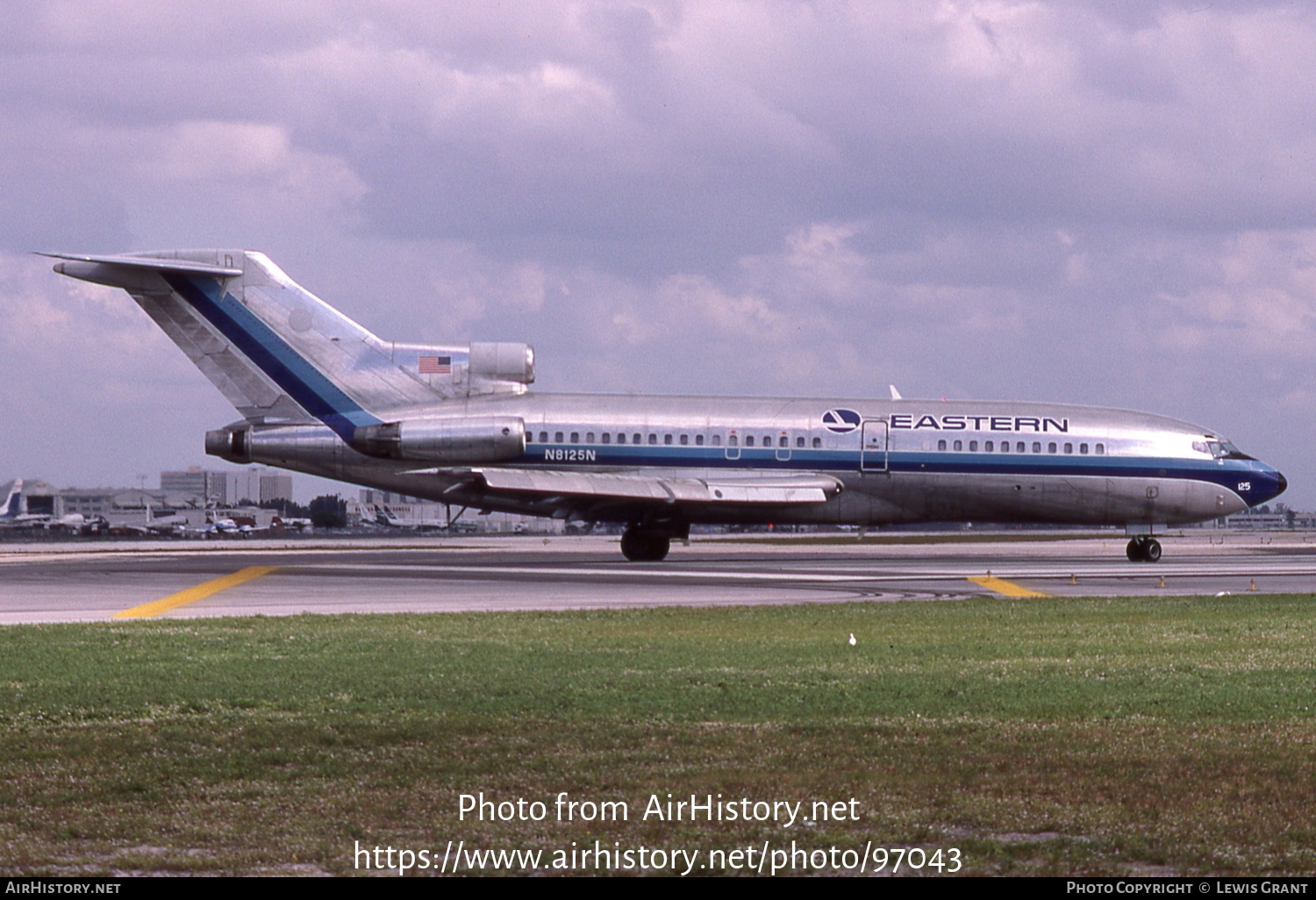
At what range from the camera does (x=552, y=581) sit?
93.5 feet

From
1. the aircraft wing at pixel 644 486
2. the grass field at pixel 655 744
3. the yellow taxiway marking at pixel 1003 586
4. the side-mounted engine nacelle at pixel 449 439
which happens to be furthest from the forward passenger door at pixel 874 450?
the grass field at pixel 655 744

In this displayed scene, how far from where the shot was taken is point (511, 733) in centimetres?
1002

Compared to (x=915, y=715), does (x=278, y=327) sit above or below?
above

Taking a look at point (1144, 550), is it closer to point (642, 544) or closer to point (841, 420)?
point (841, 420)

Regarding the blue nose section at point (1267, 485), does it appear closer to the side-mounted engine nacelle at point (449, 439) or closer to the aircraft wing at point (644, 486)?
the aircraft wing at point (644, 486)

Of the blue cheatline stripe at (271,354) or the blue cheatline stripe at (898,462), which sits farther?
the blue cheatline stripe at (271,354)

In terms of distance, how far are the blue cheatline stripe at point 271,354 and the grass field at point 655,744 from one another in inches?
801

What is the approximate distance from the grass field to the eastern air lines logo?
2039cm

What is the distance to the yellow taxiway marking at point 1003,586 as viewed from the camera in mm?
25391

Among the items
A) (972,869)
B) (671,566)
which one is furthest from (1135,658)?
(671,566)

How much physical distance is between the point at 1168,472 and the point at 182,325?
26910 mm

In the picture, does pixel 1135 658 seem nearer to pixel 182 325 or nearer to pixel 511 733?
pixel 511 733

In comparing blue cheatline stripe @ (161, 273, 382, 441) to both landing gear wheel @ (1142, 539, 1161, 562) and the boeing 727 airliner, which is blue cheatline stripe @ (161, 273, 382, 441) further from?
landing gear wheel @ (1142, 539, 1161, 562)

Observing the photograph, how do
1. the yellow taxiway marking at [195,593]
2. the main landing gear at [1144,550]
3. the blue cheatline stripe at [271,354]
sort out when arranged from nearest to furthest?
the yellow taxiway marking at [195,593], the blue cheatline stripe at [271,354], the main landing gear at [1144,550]
